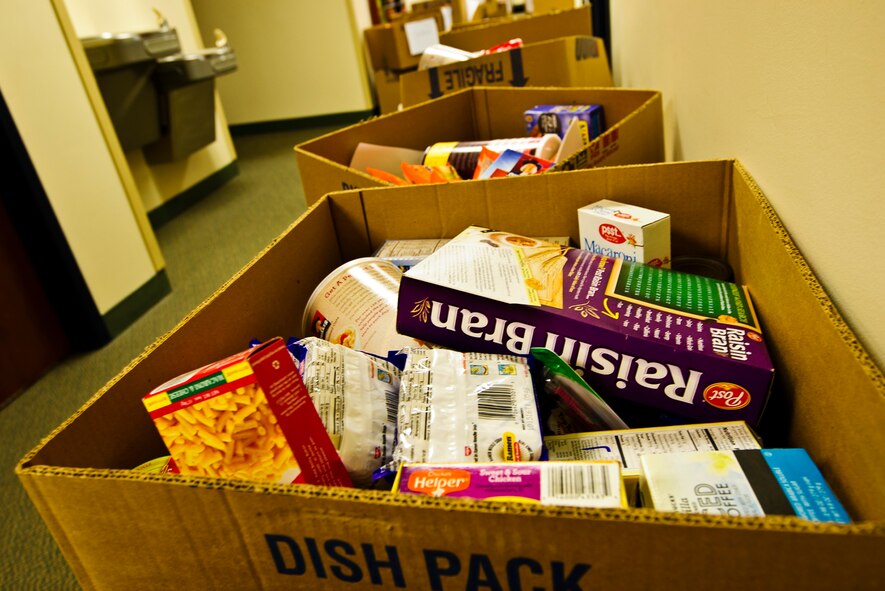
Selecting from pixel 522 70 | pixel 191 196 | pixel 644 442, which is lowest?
pixel 191 196

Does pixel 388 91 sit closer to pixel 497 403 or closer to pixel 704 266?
pixel 704 266

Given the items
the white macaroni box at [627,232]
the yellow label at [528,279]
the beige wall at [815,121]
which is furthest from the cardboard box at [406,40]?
the yellow label at [528,279]

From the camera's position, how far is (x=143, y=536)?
480mm

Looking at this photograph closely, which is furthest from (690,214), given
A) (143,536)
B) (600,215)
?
(143,536)

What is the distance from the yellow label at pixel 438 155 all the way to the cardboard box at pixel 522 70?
407mm

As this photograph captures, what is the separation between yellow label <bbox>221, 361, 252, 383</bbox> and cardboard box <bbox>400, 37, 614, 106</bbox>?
1.34 m

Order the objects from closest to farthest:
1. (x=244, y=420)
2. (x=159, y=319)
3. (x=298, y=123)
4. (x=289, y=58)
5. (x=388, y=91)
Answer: (x=244, y=420)
(x=159, y=319)
(x=388, y=91)
(x=289, y=58)
(x=298, y=123)

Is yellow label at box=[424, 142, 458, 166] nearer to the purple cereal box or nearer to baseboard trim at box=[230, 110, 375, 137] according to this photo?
the purple cereal box

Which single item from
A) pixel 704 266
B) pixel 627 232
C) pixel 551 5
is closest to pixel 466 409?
pixel 627 232

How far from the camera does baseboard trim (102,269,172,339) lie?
2316 mm

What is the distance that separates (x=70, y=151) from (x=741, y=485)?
2369 mm

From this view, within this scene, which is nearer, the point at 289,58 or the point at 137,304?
the point at 137,304

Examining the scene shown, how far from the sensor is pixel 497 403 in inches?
24.6

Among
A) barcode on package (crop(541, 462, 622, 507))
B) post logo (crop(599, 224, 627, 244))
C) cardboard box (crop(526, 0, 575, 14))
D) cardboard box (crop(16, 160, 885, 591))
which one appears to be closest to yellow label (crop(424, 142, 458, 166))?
post logo (crop(599, 224, 627, 244))
